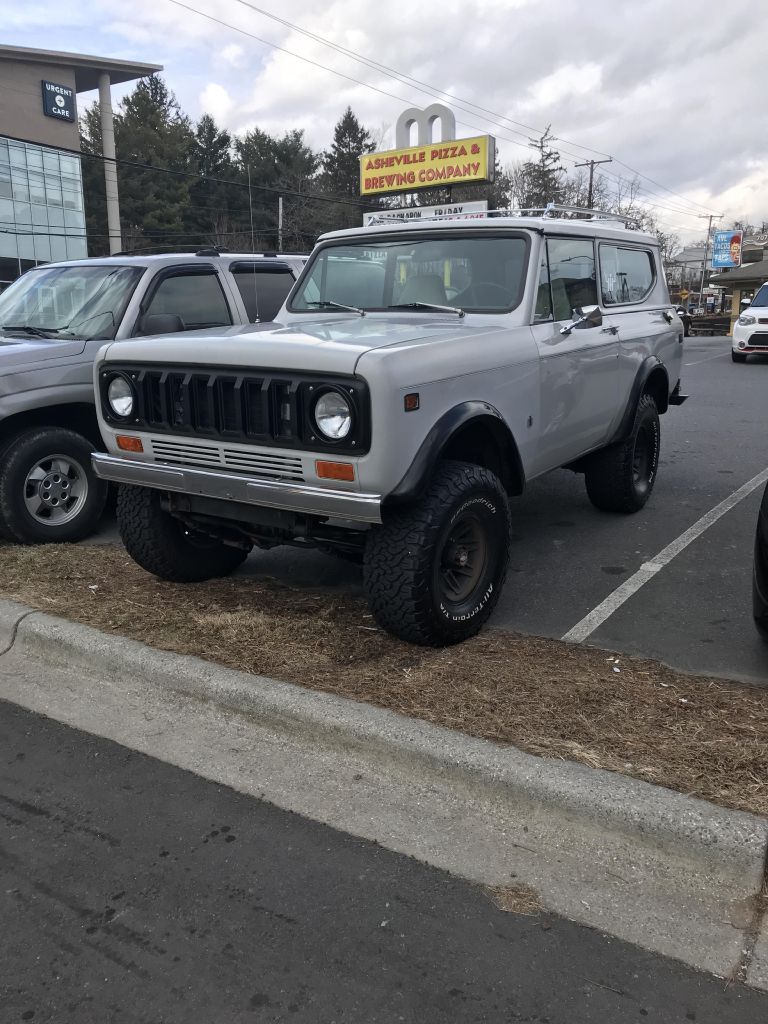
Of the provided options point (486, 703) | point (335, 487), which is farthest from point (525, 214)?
point (486, 703)

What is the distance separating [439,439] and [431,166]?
34.1 meters

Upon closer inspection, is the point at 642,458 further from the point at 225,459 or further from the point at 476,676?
the point at 225,459

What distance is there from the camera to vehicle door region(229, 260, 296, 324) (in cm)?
670

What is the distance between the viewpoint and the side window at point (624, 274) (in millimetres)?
5805

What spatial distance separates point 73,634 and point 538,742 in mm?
2334

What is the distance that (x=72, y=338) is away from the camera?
5875 millimetres

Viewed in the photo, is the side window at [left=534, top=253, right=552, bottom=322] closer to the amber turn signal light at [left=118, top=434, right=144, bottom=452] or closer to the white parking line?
the white parking line

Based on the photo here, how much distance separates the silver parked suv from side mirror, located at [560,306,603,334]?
18mm

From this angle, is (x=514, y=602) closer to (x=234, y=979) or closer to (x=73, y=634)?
(x=73, y=634)

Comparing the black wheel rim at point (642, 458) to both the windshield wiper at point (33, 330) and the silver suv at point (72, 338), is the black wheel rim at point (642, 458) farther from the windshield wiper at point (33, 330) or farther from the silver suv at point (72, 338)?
the windshield wiper at point (33, 330)

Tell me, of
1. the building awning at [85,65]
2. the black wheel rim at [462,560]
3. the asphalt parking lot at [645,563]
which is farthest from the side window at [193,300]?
the building awning at [85,65]

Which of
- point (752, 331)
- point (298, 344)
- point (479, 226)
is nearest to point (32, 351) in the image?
point (298, 344)

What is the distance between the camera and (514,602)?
475cm

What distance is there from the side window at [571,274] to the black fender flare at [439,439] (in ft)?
3.75
